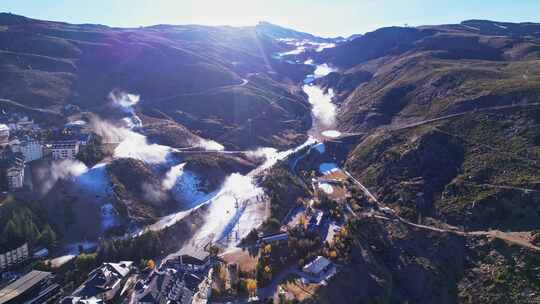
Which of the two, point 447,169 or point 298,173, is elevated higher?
point 447,169

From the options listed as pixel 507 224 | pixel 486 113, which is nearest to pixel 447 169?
pixel 507 224

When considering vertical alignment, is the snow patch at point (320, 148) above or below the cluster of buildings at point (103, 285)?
above

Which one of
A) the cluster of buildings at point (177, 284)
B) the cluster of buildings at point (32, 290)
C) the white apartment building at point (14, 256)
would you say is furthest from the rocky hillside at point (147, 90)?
the cluster of buildings at point (32, 290)

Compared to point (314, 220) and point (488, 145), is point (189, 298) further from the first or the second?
point (488, 145)

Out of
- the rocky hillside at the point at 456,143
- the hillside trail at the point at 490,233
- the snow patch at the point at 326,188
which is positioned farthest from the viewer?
the snow patch at the point at 326,188

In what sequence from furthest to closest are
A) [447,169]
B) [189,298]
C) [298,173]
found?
[298,173] < [447,169] < [189,298]

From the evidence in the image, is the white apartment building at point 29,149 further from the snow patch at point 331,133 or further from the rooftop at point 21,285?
the snow patch at point 331,133

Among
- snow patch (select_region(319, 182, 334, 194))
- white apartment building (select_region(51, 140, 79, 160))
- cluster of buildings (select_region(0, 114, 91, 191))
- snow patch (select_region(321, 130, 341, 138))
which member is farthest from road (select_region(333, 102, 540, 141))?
cluster of buildings (select_region(0, 114, 91, 191))
